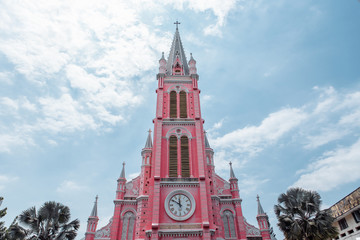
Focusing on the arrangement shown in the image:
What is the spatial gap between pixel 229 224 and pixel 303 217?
35.6 feet

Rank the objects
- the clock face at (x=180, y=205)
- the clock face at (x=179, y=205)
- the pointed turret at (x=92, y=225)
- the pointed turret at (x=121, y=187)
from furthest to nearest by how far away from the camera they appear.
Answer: the pointed turret at (x=121, y=187)
the pointed turret at (x=92, y=225)
the clock face at (x=179, y=205)
the clock face at (x=180, y=205)

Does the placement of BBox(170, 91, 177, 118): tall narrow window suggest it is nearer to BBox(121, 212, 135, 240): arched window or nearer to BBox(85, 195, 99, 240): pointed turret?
BBox(121, 212, 135, 240): arched window

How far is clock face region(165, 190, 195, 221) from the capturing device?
72.8ft

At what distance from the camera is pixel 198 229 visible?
21234mm

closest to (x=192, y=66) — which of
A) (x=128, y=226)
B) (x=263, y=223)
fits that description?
(x=263, y=223)

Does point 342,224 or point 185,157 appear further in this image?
point 185,157

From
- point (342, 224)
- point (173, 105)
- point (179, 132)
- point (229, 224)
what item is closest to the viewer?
point (342, 224)

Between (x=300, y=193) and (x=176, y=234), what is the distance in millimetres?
10952

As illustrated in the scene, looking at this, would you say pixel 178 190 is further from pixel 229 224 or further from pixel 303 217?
pixel 303 217

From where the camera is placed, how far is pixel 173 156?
85.3 feet

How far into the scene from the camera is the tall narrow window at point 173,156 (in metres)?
24.9

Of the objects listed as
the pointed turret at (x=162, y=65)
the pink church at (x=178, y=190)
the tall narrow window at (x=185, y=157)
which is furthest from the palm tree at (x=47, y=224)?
the pointed turret at (x=162, y=65)

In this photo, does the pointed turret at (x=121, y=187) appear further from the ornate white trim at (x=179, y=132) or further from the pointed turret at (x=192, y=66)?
the pointed turret at (x=192, y=66)

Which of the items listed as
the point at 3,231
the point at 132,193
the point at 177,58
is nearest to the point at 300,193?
the point at 132,193
